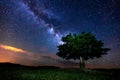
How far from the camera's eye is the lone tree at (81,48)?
241ft

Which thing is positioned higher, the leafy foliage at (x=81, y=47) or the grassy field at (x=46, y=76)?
the leafy foliage at (x=81, y=47)

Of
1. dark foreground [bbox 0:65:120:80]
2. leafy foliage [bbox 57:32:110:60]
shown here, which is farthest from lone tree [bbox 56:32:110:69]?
dark foreground [bbox 0:65:120:80]

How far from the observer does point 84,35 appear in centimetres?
7562

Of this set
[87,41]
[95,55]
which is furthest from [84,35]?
[95,55]

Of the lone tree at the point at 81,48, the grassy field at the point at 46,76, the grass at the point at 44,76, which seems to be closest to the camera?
the grass at the point at 44,76

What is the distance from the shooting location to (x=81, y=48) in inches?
2869

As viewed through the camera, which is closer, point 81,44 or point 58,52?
point 81,44

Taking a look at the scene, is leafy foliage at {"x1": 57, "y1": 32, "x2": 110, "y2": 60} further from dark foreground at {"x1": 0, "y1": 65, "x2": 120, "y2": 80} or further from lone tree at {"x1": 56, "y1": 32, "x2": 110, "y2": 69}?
dark foreground at {"x1": 0, "y1": 65, "x2": 120, "y2": 80}

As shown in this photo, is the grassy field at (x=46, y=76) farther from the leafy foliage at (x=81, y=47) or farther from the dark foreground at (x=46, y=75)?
→ the leafy foliage at (x=81, y=47)

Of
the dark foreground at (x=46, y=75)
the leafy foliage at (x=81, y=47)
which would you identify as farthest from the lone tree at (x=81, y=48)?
the dark foreground at (x=46, y=75)

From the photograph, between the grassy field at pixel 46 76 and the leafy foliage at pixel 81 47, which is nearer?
the grassy field at pixel 46 76

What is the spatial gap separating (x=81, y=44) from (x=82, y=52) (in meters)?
2.74

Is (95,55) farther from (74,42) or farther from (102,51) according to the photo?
(74,42)

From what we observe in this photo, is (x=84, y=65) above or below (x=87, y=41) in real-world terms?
below
